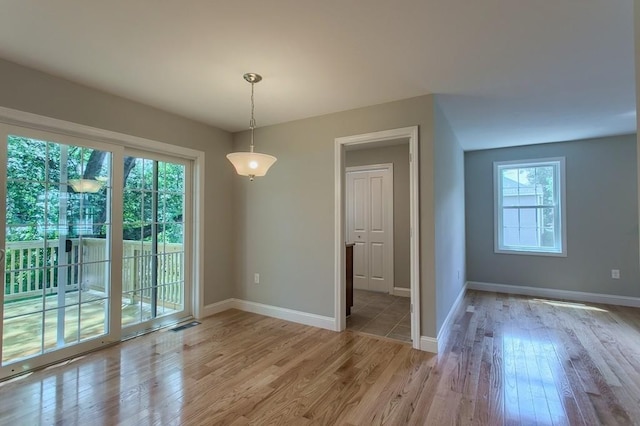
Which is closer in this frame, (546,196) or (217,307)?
(217,307)

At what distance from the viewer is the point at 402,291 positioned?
5.24 meters

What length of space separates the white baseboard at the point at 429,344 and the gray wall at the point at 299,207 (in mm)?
426

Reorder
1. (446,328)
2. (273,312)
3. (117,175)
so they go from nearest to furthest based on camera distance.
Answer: (117,175)
(446,328)
(273,312)

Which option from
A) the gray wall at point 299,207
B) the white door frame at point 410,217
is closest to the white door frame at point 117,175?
the gray wall at point 299,207

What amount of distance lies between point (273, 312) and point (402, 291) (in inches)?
92.0

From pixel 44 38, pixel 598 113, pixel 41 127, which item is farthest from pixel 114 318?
pixel 598 113

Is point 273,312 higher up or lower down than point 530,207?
A: lower down

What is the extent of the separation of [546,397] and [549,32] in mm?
2521

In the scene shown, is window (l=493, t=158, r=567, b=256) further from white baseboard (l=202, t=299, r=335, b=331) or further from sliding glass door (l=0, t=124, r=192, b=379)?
sliding glass door (l=0, t=124, r=192, b=379)

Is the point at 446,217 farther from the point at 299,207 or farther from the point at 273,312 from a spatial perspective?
the point at 273,312

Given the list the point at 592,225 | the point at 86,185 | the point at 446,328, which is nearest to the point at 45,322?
the point at 86,185

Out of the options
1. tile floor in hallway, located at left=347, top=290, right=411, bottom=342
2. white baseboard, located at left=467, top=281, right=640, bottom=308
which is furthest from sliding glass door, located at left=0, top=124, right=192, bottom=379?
white baseboard, located at left=467, top=281, right=640, bottom=308

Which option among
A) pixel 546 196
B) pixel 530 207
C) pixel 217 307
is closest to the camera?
pixel 217 307

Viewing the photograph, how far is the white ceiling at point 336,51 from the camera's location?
1.85 meters
